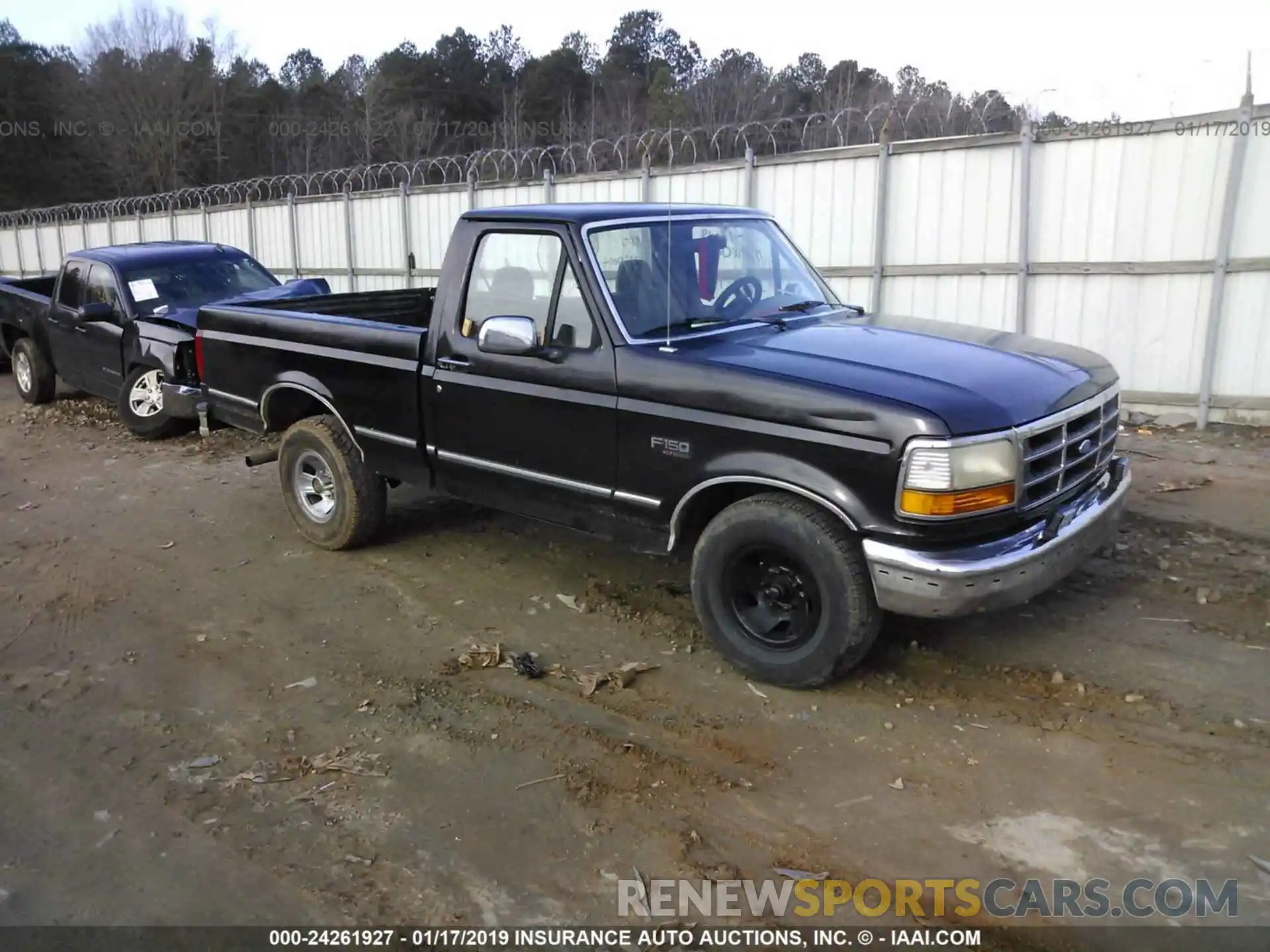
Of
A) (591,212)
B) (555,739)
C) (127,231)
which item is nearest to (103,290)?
(591,212)

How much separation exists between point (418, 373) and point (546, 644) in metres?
1.67

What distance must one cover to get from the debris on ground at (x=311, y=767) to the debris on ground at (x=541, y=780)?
542 mm

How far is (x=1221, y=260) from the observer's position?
27.6 ft

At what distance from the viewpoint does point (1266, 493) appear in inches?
271

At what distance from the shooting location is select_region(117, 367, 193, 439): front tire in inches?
374

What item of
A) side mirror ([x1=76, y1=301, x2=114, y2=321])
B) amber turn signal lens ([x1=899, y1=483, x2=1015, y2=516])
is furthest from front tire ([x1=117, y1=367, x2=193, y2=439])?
amber turn signal lens ([x1=899, y1=483, x2=1015, y2=516])

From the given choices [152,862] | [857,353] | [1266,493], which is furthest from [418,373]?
[1266,493]

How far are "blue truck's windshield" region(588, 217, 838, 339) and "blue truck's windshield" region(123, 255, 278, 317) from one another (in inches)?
246

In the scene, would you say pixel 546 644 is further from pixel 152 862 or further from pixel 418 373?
pixel 152 862

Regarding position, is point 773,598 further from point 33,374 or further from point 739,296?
point 33,374

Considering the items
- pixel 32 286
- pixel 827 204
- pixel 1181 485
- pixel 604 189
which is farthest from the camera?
pixel 604 189

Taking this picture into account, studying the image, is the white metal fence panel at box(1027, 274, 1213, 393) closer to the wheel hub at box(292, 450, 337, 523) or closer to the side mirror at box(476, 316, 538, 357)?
the side mirror at box(476, 316, 538, 357)

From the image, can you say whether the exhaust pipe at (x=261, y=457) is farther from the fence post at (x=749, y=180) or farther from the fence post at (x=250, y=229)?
the fence post at (x=250, y=229)

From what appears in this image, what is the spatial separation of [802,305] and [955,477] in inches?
71.2
